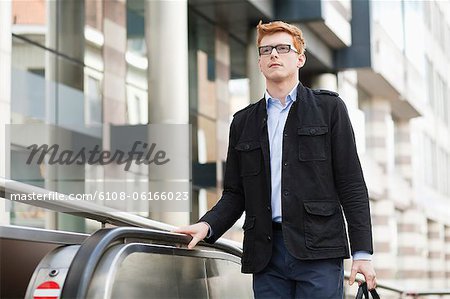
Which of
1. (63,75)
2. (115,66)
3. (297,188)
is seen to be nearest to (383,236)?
(115,66)

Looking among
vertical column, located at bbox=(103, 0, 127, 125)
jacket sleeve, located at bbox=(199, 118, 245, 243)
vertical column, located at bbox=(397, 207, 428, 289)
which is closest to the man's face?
jacket sleeve, located at bbox=(199, 118, 245, 243)

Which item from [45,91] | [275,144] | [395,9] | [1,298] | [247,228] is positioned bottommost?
[1,298]

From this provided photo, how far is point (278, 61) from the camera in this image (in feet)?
14.9

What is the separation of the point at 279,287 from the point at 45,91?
12915mm

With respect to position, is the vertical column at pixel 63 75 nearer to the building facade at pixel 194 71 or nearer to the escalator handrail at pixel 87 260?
the building facade at pixel 194 71

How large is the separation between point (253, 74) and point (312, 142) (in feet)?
59.2

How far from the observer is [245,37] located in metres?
22.9

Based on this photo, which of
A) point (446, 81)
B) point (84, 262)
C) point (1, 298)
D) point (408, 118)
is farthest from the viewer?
point (446, 81)

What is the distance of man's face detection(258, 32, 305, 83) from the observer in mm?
4551

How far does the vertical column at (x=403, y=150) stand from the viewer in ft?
131

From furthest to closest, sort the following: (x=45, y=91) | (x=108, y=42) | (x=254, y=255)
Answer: (x=108, y=42) → (x=45, y=91) → (x=254, y=255)

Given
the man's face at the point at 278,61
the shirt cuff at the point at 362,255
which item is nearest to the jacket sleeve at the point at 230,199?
the man's face at the point at 278,61

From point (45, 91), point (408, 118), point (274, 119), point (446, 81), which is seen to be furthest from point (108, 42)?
point (446, 81)

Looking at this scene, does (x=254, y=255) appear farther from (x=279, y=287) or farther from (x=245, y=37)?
(x=245, y=37)
